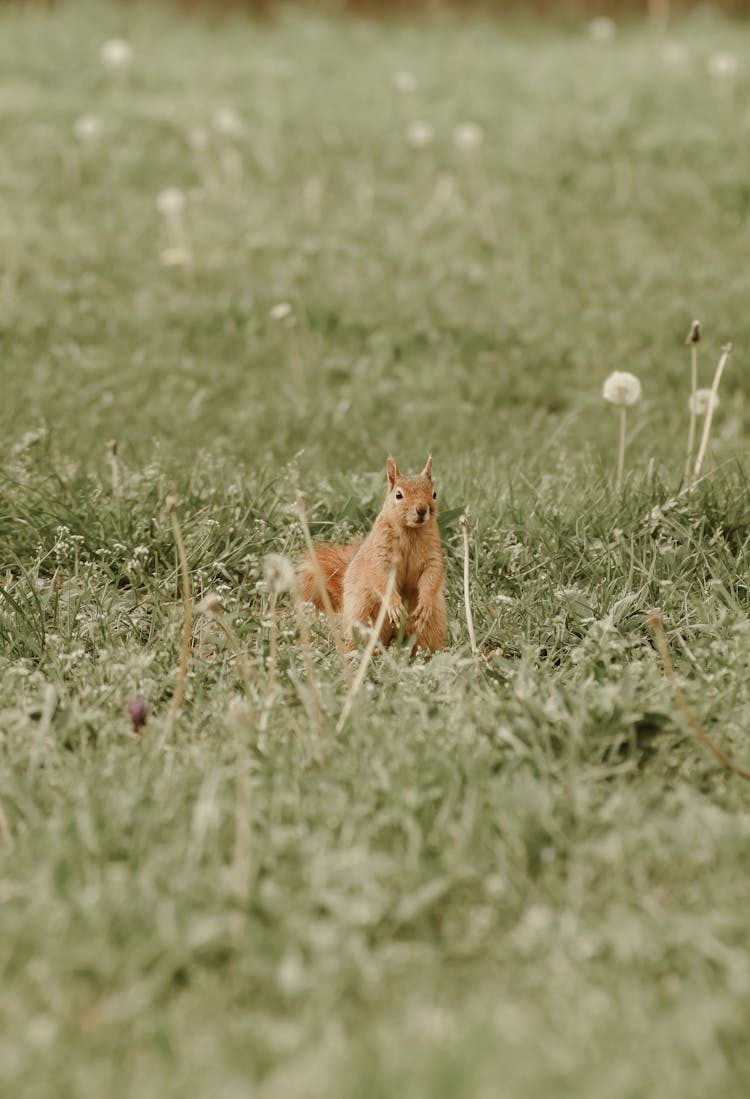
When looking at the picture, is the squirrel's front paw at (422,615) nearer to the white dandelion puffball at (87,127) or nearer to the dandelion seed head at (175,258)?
the dandelion seed head at (175,258)

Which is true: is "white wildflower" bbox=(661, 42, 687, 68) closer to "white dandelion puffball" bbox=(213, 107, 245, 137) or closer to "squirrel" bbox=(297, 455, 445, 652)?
"white dandelion puffball" bbox=(213, 107, 245, 137)

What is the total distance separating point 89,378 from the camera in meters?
5.82

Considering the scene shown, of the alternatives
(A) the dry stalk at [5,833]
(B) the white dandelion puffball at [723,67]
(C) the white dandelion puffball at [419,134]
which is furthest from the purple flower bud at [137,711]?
(B) the white dandelion puffball at [723,67]

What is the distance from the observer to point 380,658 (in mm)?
3379

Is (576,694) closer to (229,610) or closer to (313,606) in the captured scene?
(313,606)

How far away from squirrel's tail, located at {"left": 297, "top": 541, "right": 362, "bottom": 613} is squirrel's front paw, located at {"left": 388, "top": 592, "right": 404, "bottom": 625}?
0.29 m

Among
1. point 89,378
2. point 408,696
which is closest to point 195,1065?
point 408,696

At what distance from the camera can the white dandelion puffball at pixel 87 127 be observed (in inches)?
329

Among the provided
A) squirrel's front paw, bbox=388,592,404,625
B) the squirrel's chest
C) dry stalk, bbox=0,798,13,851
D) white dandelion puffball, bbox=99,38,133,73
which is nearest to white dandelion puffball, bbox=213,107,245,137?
white dandelion puffball, bbox=99,38,133,73

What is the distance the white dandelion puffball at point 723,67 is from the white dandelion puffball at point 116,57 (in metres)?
4.06

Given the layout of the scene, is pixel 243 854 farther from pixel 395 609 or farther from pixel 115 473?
pixel 115 473

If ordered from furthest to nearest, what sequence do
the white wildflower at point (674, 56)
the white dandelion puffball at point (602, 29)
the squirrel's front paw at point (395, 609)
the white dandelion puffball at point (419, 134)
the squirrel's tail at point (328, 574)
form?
1. the white dandelion puffball at point (602, 29)
2. the white wildflower at point (674, 56)
3. the white dandelion puffball at point (419, 134)
4. the squirrel's tail at point (328, 574)
5. the squirrel's front paw at point (395, 609)

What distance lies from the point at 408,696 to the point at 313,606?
0.48 meters

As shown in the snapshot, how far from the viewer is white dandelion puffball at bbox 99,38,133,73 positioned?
1012 cm
